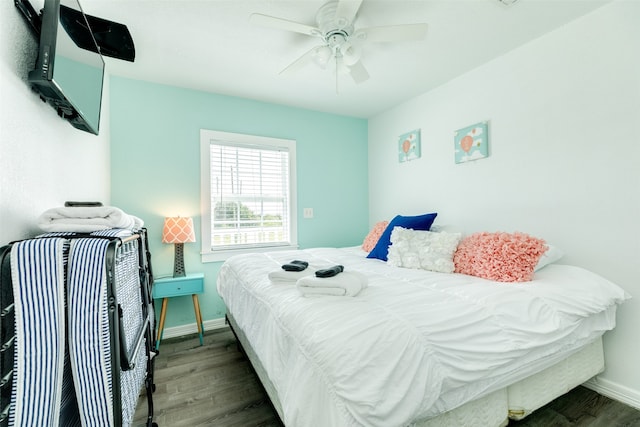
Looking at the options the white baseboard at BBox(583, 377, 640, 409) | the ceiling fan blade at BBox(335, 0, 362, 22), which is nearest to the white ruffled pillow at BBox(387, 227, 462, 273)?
the white baseboard at BBox(583, 377, 640, 409)

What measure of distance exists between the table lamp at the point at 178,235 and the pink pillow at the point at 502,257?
234 centimetres

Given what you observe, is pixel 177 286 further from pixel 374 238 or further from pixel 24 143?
pixel 374 238

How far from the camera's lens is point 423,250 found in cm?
209

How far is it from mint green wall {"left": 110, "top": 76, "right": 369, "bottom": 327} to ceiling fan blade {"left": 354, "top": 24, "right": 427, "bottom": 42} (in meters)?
1.79

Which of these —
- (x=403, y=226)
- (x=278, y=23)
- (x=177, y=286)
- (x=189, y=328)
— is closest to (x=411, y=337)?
(x=403, y=226)

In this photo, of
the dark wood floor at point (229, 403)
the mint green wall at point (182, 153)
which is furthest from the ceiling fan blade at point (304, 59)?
the dark wood floor at point (229, 403)

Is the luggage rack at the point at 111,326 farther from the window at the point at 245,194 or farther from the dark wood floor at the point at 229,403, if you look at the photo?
the window at the point at 245,194

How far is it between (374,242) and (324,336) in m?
1.91

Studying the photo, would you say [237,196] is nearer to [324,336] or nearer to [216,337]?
[216,337]

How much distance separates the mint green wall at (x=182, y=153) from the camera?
2.63m

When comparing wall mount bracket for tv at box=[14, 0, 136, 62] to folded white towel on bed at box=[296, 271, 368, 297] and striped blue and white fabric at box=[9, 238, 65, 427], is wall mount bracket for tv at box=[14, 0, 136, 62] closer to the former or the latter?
striped blue and white fabric at box=[9, 238, 65, 427]

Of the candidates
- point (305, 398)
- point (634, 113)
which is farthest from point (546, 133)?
point (305, 398)

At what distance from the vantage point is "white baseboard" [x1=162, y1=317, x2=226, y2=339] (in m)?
2.71

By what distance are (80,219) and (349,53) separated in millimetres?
1803
